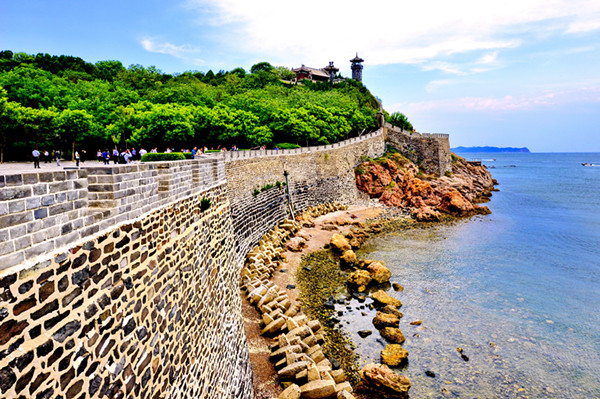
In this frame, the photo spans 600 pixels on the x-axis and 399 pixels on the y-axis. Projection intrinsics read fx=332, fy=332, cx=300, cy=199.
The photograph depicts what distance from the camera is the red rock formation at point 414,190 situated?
1746 inches

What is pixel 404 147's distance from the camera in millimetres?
62375

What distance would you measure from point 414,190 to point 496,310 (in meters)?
28.7

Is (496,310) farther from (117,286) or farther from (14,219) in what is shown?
(14,219)

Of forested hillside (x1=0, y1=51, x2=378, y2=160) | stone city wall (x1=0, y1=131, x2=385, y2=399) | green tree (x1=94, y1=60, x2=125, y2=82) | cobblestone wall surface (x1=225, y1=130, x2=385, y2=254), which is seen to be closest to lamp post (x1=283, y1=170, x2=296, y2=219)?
cobblestone wall surface (x1=225, y1=130, x2=385, y2=254)

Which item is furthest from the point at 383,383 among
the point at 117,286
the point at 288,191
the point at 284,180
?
the point at 288,191

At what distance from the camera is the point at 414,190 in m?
47.2

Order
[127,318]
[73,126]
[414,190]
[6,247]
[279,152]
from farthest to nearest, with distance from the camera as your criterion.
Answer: [414,190] → [279,152] → [73,126] → [127,318] → [6,247]

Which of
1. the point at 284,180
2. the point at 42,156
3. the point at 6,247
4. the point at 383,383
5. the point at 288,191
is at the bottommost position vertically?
the point at 383,383

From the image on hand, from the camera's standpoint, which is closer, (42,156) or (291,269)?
(291,269)

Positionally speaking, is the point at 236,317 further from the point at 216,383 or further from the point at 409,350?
the point at 409,350

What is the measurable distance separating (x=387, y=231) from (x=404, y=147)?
31470 millimetres

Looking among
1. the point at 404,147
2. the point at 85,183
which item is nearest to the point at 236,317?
the point at 85,183

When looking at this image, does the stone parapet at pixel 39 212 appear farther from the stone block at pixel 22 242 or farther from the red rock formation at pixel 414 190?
the red rock formation at pixel 414 190

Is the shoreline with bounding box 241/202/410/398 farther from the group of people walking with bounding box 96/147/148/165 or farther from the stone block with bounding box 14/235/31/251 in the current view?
the group of people walking with bounding box 96/147/148/165
